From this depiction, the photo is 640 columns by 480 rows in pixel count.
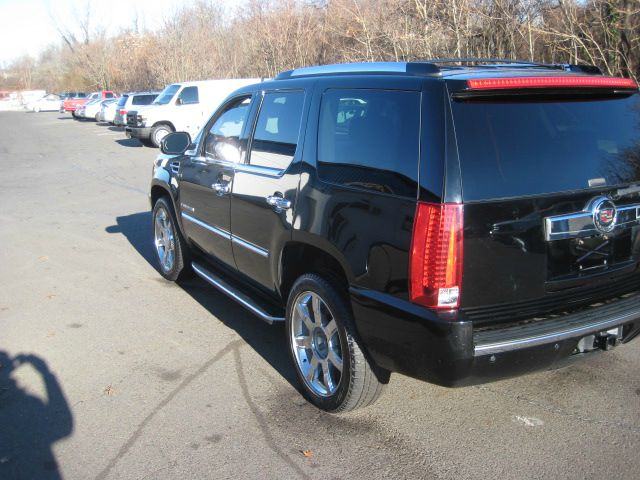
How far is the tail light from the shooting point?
277 centimetres

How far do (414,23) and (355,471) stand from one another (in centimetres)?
1515

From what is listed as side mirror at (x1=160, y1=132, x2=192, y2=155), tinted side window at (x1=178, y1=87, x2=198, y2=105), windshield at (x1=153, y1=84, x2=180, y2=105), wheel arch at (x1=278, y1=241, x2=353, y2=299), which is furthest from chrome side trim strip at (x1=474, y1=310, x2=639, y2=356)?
windshield at (x1=153, y1=84, x2=180, y2=105)

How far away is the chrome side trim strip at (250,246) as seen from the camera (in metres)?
4.12

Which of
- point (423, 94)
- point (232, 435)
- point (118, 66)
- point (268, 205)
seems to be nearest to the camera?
point (423, 94)

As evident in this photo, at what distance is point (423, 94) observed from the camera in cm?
296

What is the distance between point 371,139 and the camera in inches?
127

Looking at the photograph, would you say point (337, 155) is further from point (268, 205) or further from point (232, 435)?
point (232, 435)

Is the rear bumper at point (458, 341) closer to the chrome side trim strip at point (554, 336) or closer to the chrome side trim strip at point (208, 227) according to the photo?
the chrome side trim strip at point (554, 336)

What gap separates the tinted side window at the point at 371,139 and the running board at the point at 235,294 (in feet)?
3.74

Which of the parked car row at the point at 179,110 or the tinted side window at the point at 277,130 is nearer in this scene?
the tinted side window at the point at 277,130

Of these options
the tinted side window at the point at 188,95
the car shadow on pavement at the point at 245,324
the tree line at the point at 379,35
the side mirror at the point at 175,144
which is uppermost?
the tree line at the point at 379,35

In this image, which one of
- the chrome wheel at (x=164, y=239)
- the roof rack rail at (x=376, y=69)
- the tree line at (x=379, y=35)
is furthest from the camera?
the tree line at (x=379, y=35)

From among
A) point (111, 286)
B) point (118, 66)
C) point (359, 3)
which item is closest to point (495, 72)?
point (111, 286)

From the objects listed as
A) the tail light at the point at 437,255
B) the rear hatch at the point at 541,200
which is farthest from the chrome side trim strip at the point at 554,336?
the tail light at the point at 437,255
